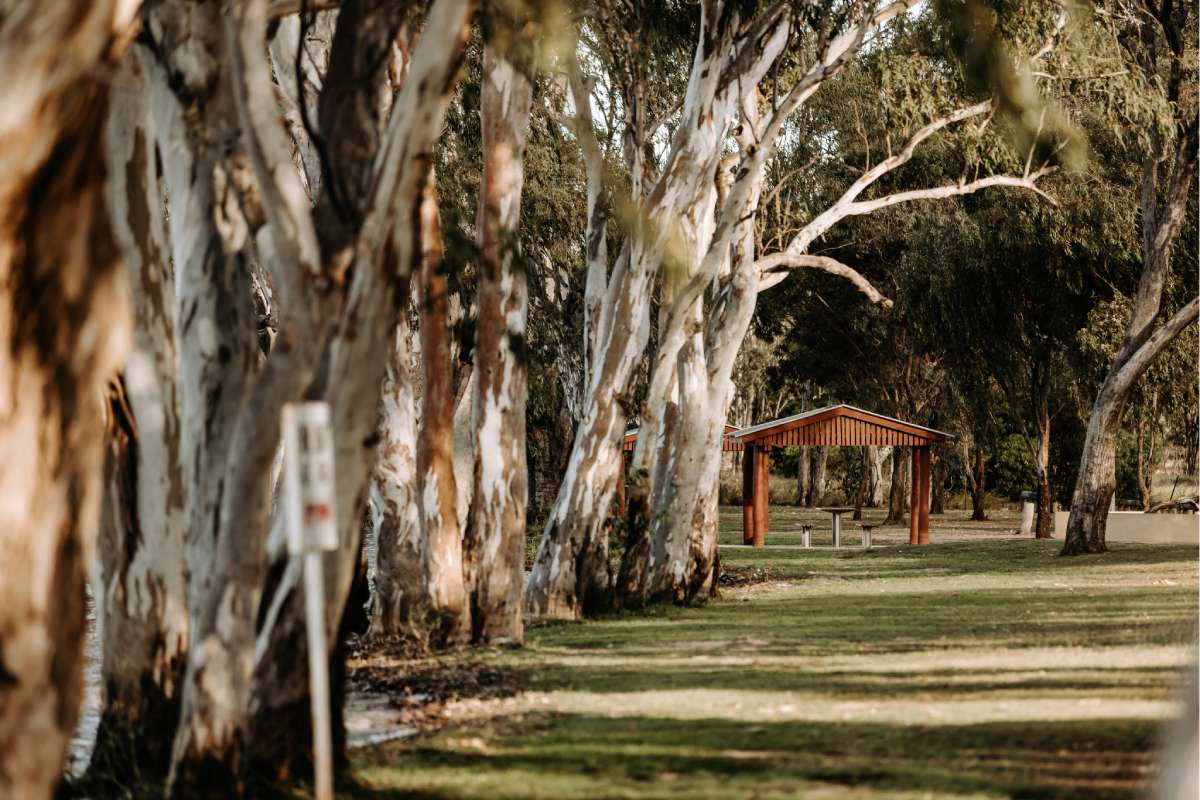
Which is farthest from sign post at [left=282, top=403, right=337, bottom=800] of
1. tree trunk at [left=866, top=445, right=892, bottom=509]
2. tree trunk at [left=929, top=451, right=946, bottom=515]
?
tree trunk at [left=866, top=445, right=892, bottom=509]

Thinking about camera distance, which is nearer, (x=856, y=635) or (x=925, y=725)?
(x=925, y=725)

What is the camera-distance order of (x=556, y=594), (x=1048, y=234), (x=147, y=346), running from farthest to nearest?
(x=1048, y=234) < (x=556, y=594) < (x=147, y=346)

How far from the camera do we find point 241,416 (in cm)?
693

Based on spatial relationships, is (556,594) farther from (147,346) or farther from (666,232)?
(147,346)

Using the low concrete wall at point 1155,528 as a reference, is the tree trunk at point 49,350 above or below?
above

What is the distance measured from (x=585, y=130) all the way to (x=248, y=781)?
11378 millimetres

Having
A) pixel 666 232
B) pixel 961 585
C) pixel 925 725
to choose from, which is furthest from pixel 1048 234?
pixel 925 725

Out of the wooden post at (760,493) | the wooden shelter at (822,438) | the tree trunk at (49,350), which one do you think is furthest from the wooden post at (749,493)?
the tree trunk at (49,350)

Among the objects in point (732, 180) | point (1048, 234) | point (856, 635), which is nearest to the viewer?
point (856, 635)

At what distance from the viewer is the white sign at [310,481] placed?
586cm

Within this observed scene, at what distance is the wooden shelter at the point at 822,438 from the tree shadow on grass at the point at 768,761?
24639 millimetres

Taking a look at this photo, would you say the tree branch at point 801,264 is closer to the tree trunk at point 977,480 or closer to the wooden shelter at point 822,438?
the wooden shelter at point 822,438

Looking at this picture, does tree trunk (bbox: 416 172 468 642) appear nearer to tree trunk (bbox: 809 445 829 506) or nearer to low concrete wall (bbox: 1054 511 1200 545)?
low concrete wall (bbox: 1054 511 1200 545)

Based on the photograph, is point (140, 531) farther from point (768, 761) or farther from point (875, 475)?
point (875, 475)
